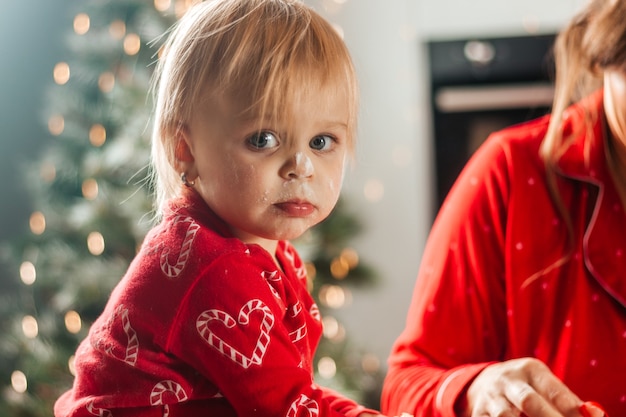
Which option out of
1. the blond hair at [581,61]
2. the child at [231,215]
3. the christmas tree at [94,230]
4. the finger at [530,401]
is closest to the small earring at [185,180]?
the child at [231,215]

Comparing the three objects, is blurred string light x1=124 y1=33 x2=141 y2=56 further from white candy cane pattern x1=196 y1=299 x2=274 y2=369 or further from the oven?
white candy cane pattern x1=196 y1=299 x2=274 y2=369

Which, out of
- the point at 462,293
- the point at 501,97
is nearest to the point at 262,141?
the point at 462,293

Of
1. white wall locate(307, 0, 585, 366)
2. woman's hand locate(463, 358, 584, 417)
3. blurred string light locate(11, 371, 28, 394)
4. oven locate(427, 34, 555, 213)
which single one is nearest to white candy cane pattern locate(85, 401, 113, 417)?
woman's hand locate(463, 358, 584, 417)

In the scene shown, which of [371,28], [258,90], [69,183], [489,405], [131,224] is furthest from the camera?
[371,28]

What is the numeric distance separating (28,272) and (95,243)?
294mm

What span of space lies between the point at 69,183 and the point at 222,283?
1.76 metres

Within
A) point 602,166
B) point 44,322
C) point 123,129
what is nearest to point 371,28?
point 123,129

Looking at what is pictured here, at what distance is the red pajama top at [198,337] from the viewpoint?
548mm

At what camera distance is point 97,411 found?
1.92 feet

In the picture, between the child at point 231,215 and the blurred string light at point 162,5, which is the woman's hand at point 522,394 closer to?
the child at point 231,215

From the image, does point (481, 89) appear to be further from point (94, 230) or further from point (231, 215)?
point (231, 215)

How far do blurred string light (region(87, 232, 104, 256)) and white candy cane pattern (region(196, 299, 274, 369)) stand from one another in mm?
1537

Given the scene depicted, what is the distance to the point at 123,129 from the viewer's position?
6.71ft

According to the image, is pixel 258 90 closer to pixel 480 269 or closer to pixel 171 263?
pixel 171 263
